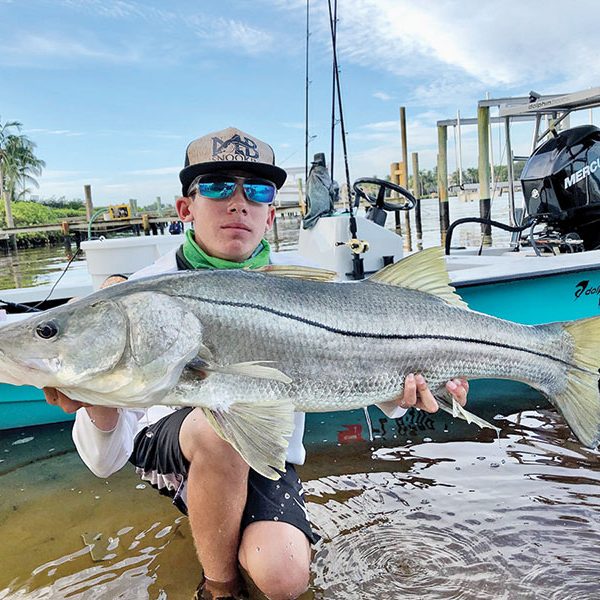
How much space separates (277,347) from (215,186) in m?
0.89

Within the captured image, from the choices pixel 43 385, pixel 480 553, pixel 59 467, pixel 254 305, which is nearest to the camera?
pixel 43 385

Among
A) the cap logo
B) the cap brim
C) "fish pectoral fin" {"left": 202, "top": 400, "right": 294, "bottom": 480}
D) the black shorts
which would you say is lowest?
the black shorts

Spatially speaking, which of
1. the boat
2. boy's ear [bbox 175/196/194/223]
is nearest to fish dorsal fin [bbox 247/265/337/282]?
boy's ear [bbox 175/196/194/223]

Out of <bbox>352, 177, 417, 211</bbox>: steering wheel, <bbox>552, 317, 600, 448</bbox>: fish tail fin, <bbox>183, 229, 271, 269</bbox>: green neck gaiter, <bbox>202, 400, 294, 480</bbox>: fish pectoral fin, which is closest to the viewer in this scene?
<bbox>202, 400, 294, 480</bbox>: fish pectoral fin

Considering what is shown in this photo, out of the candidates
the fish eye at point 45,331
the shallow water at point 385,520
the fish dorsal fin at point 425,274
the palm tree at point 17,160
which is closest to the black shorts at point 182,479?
the shallow water at point 385,520

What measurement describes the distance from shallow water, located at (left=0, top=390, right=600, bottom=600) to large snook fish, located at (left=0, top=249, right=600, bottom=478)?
79 centimetres

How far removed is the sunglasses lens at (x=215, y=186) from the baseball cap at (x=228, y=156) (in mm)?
38

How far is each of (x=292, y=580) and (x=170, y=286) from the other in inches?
51.6

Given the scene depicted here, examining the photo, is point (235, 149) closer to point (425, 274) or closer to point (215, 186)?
point (215, 186)

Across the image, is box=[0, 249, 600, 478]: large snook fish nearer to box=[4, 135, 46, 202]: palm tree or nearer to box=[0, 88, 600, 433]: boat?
box=[0, 88, 600, 433]: boat

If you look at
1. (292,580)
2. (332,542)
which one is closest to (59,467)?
(332,542)

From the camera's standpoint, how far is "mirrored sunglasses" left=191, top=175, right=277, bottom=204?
2.46 metres

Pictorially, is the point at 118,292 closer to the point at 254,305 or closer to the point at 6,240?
the point at 254,305

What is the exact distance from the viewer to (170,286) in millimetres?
1833
